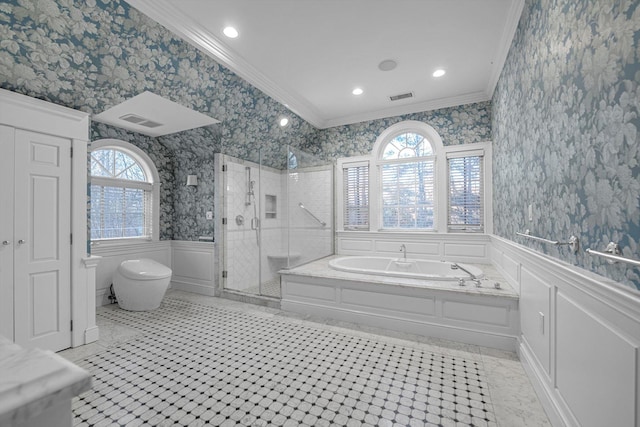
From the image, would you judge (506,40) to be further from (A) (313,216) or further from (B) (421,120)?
(A) (313,216)

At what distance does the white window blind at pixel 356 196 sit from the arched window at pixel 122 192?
2895mm

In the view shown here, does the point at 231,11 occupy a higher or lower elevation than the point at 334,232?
higher

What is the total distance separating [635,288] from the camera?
959 mm

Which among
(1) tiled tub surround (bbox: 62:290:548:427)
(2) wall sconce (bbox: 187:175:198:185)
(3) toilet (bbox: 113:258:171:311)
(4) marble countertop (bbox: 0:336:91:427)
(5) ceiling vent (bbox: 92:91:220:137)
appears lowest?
(1) tiled tub surround (bbox: 62:290:548:427)

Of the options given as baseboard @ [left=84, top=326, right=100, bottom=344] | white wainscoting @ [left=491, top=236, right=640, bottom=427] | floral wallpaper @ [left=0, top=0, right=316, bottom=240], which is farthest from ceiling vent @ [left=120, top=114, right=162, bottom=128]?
white wainscoting @ [left=491, top=236, right=640, bottom=427]

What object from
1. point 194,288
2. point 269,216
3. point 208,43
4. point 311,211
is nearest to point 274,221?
point 269,216

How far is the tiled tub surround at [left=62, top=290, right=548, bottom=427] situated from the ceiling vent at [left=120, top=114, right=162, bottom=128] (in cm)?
234

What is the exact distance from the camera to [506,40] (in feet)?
8.32

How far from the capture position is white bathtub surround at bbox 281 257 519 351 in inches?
97.5

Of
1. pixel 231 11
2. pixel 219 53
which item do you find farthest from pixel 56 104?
pixel 231 11

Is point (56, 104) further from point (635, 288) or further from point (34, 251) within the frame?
point (635, 288)

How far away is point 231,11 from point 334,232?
3243mm

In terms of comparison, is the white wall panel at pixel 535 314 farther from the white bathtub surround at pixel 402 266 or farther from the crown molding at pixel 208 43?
the crown molding at pixel 208 43

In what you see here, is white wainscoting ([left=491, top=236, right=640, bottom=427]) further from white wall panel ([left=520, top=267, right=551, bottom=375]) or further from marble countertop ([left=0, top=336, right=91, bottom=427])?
marble countertop ([left=0, top=336, right=91, bottom=427])
